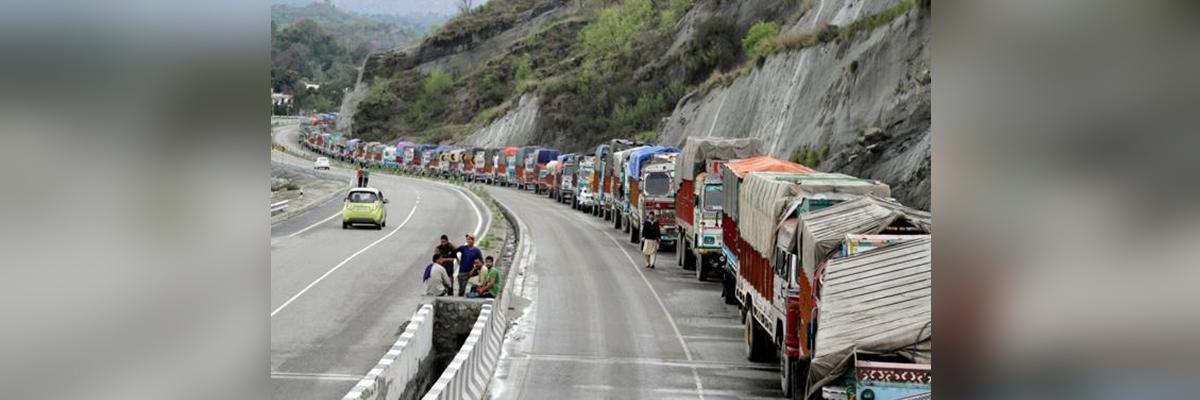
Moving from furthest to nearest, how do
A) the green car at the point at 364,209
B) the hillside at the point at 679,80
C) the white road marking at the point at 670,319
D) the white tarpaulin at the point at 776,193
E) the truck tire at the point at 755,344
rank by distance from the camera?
1. the green car at the point at 364,209
2. the hillside at the point at 679,80
3. the truck tire at the point at 755,344
4. the white tarpaulin at the point at 776,193
5. the white road marking at the point at 670,319

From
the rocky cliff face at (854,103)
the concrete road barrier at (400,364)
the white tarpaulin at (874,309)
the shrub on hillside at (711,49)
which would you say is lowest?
the concrete road barrier at (400,364)

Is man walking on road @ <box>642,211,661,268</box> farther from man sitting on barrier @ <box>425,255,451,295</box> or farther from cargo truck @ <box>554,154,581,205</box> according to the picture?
cargo truck @ <box>554,154,581,205</box>

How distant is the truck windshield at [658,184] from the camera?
38.6m

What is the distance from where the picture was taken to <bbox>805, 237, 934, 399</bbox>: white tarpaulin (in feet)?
40.3

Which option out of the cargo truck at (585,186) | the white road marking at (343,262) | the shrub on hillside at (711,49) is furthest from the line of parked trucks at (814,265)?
the shrub on hillside at (711,49)

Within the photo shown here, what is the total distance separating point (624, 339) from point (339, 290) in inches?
328

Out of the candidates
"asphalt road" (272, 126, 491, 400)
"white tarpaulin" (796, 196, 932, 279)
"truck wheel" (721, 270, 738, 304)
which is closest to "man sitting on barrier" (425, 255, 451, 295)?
"asphalt road" (272, 126, 491, 400)

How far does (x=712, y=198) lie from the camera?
30453 mm

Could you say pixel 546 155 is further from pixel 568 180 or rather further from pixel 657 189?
pixel 657 189

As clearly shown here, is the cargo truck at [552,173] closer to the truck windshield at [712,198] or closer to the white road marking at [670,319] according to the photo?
the white road marking at [670,319]

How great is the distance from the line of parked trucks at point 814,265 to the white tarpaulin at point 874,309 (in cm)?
1
